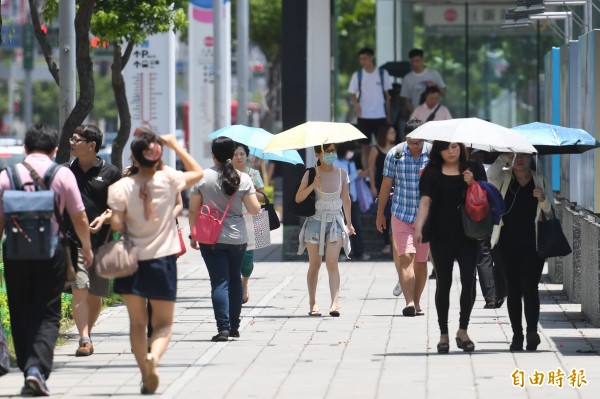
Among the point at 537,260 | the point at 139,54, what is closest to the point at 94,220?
the point at 537,260

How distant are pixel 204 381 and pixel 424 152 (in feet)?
16.1

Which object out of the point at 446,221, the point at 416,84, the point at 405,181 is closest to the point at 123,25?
the point at 405,181

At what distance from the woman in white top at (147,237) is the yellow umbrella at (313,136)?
4335 mm

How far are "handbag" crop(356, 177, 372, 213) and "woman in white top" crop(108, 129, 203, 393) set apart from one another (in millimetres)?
12605

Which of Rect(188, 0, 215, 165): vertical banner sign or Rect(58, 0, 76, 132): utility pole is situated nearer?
Rect(58, 0, 76, 132): utility pole

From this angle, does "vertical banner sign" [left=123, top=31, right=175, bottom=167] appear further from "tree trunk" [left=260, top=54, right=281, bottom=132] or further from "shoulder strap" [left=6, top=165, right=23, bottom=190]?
"tree trunk" [left=260, top=54, right=281, bottom=132]

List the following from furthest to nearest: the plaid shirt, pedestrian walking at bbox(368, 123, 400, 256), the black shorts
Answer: the black shorts → pedestrian walking at bbox(368, 123, 400, 256) → the plaid shirt

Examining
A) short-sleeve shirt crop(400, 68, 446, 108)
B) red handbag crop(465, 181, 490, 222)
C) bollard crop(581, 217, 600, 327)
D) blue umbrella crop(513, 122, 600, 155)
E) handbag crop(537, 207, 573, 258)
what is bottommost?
bollard crop(581, 217, 600, 327)

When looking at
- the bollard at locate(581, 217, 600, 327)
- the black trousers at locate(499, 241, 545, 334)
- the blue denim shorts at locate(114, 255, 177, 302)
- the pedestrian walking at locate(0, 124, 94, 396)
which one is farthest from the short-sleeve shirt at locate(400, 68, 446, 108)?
the blue denim shorts at locate(114, 255, 177, 302)

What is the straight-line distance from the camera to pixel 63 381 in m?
10.2

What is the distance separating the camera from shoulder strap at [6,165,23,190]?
9789 mm

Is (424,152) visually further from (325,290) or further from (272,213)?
(325,290)

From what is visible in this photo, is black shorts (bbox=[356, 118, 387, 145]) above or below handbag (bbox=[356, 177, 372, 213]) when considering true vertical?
above

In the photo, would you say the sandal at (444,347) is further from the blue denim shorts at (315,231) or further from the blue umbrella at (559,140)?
the blue denim shorts at (315,231)
